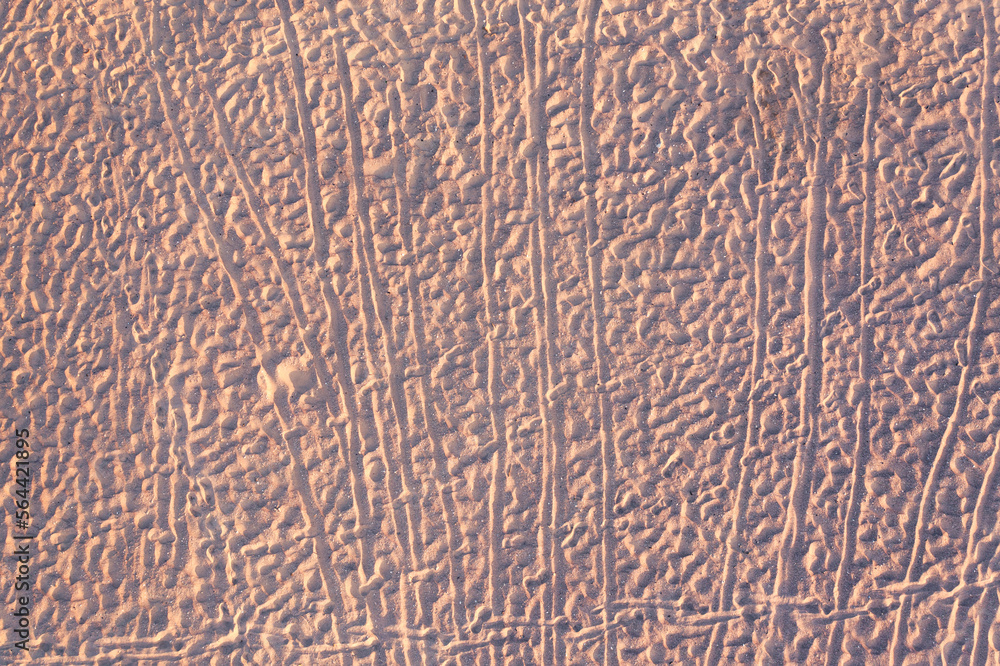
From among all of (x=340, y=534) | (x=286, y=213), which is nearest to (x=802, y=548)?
(x=340, y=534)

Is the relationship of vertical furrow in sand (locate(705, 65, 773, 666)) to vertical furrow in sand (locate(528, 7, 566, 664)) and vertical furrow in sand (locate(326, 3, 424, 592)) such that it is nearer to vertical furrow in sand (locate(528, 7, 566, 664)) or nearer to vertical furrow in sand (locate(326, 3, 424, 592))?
vertical furrow in sand (locate(528, 7, 566, 664))

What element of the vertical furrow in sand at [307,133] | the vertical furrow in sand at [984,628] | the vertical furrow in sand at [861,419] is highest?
the vertical furrow in sand at [307,133]

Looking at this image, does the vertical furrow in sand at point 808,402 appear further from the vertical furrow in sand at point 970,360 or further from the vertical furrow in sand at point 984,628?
the vertical furrow in sand at point 984,628

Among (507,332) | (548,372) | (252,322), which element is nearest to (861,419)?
(548,372)

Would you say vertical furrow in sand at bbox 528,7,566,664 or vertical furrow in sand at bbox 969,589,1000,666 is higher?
vertical furrow in sand at bbox 528,7,566,664

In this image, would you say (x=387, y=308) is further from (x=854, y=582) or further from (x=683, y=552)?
(x=854, y=582)

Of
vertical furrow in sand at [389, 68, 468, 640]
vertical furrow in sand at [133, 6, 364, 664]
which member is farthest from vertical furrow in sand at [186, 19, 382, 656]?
vertical furrow in sand at [389, 68, 468, 640]

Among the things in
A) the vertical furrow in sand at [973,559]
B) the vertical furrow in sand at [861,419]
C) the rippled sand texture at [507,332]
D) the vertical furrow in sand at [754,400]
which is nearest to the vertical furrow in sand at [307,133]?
the rippled sand texture at [507,332]
